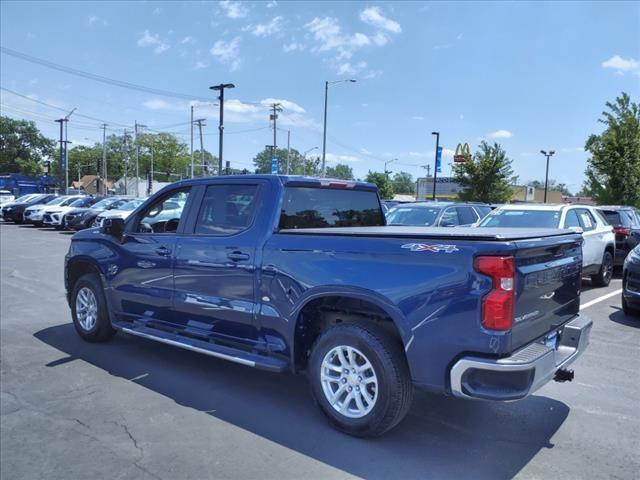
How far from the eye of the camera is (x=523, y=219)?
9641 mm

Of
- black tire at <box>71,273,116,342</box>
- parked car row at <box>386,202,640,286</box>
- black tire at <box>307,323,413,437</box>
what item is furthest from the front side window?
parked car row at <box>386,202,640,286</box>

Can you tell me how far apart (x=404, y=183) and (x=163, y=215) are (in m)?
165

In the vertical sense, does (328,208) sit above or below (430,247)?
above

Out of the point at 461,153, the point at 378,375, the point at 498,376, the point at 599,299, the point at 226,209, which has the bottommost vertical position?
the point at 599,299

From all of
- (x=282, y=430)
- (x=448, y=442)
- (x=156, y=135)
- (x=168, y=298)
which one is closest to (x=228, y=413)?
(x=282, y=430)

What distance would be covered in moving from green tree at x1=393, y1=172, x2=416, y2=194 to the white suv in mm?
134409

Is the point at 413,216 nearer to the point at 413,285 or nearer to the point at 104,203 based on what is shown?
the point at 413,285

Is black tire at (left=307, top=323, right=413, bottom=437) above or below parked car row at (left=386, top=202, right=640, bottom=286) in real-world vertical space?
below

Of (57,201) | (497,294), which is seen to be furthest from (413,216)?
(57,201)

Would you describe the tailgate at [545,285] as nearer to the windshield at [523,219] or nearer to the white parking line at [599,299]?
the white parking line at [599,299]

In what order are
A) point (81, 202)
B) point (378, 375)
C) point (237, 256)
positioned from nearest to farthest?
point (378, 375)
point (237, 256)
point (81, 202)

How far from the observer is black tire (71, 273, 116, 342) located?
19.4 ft

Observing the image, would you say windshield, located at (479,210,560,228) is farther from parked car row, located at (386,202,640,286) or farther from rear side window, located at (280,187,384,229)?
rear side window, located at (280,187,384,229)

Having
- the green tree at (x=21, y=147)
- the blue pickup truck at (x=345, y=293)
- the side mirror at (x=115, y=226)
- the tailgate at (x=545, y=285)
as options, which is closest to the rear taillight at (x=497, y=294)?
the blue pickup truck at (x=345, y=293)
